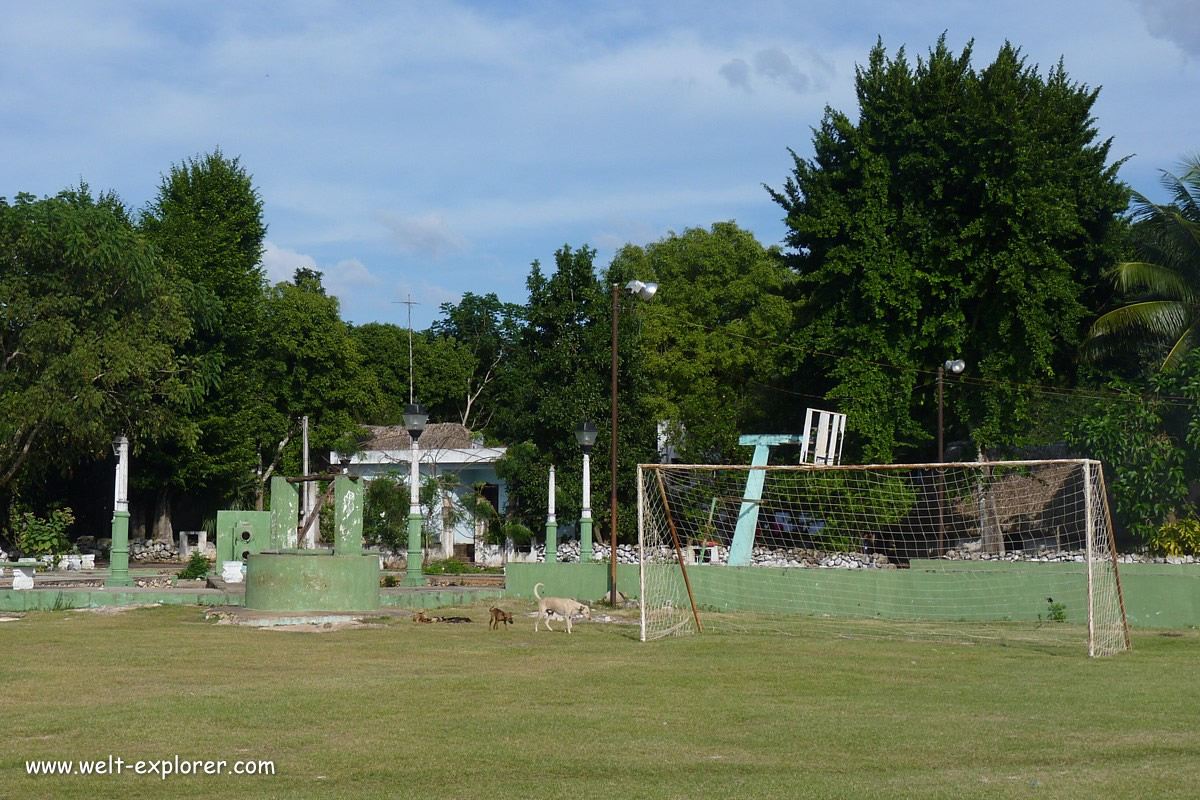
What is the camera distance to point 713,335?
45219 millimetres

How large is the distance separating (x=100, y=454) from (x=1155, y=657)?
29.8 metres

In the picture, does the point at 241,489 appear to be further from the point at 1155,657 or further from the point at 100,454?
the point at 1155,657

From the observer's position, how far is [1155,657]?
14938mm

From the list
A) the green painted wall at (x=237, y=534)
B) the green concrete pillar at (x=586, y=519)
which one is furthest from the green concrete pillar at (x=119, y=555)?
the green concrete pillar at (x=586, y=519)

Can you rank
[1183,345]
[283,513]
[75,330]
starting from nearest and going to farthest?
[283,513] < [1183,345] < [75,330]

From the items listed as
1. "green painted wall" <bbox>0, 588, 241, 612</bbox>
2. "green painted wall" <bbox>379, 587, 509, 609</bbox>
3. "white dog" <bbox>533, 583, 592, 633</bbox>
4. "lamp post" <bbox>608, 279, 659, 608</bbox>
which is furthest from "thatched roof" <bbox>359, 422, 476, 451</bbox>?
"white dog" <bbox>533, 583, 592, 633</bbox>

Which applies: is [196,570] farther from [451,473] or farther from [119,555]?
[451,473]

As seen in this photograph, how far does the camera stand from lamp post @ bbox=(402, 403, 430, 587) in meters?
22.6

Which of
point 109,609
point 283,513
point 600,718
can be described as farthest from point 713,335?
point 600,718

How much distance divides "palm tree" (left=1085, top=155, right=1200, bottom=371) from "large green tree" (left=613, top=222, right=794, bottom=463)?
36.4 feet

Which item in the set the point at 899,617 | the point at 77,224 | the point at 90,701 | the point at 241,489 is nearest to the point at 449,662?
the point at 90,701

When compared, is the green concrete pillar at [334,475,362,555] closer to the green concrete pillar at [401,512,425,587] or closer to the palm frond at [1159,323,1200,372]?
the green concrete pillar at [401,512,425,587]

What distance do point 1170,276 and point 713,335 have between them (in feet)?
56.3

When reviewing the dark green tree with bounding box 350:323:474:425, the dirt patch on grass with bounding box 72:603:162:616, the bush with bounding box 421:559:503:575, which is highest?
the dark green tree with bounding box 350:323:474:425
